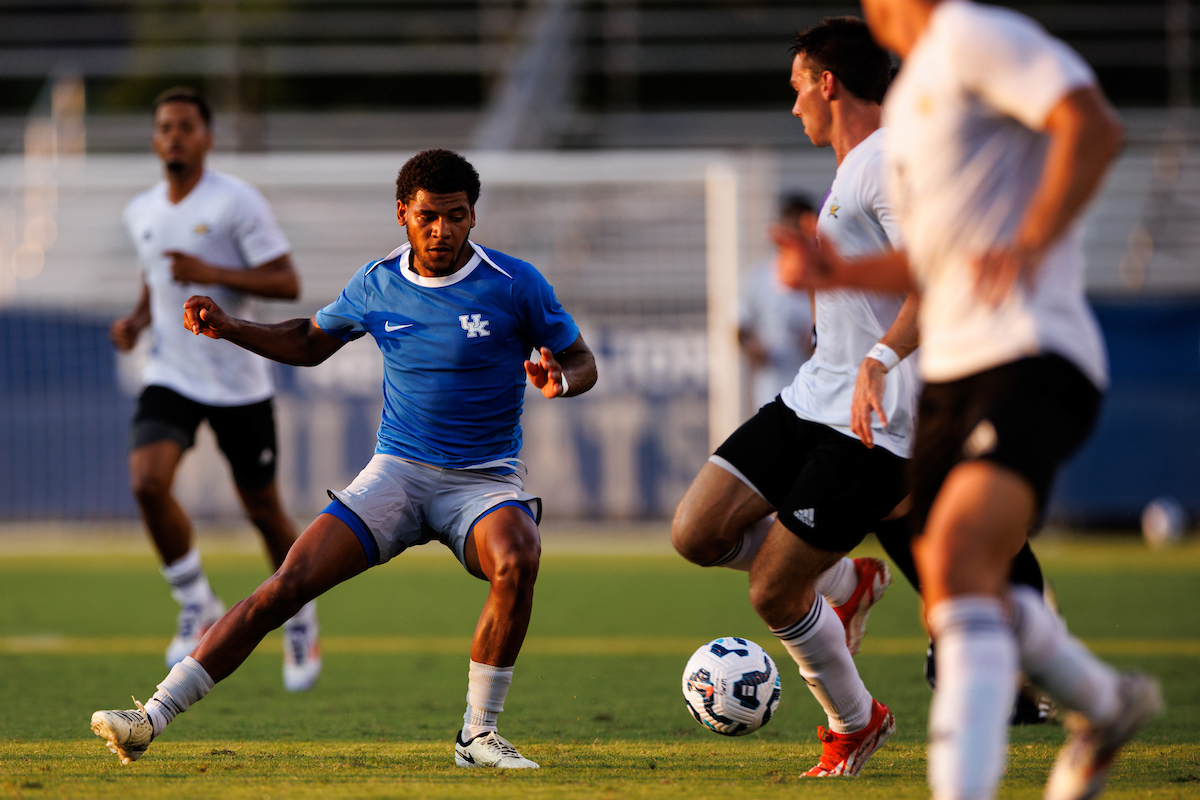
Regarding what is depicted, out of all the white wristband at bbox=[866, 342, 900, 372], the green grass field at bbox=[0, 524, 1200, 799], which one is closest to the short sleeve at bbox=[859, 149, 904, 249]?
the white wristband at bbox=[866, 342, 900, 372]

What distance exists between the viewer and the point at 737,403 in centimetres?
1300

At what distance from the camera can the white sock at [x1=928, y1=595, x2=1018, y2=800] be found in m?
2.84

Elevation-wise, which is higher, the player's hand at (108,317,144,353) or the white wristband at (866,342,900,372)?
the white wristband at (866,342,900,372)

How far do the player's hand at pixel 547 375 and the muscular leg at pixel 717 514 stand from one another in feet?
2.19

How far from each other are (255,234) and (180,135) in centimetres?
67

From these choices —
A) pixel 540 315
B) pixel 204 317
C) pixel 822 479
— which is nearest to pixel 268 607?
pixel 204 317

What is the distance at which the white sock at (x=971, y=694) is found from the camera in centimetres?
284

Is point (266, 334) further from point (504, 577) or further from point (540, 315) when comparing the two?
point (504, 577)

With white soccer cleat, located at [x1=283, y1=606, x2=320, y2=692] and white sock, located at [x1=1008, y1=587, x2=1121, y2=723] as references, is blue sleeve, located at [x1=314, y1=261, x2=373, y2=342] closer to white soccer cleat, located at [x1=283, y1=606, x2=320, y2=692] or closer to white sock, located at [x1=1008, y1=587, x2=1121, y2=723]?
white soccer cleat, located at [x1=283, y1=606, x2=320, y2=692]

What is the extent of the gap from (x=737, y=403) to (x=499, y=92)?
9843 millimetres

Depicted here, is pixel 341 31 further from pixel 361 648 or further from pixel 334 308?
pixel 334 308

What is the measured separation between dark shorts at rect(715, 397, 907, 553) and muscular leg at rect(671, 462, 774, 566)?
50 millimetres

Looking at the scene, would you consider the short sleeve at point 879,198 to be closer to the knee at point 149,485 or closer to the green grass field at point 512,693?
the green grass field at point 512,693

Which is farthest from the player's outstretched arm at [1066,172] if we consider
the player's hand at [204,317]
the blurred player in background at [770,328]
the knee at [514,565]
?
the blurred player in background at [770,328]
